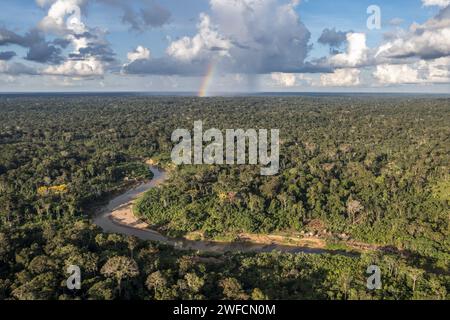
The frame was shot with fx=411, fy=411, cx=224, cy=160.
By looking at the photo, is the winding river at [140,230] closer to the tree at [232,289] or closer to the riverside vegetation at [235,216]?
the riverside vegetation at [235,216]

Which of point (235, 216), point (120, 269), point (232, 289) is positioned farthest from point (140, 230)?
point (232, 289)

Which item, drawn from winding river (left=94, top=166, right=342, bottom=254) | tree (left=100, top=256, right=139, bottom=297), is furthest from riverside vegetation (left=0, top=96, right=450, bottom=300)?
winding river (left=94, top=166, right=342, bottom=254)

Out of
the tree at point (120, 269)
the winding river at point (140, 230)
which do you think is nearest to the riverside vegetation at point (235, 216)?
the tree at point (120, 269)

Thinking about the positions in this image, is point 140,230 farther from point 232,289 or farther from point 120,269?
point 232,289

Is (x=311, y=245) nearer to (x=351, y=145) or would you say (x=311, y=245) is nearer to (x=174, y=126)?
(x=351, y=145)

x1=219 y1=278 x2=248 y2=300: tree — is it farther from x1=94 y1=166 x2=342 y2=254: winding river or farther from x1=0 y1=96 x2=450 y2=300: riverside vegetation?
x1=94 y1=166 x2=342 y2=254: winding river

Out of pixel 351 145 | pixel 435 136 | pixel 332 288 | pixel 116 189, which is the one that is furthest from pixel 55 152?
pixel 435 136
